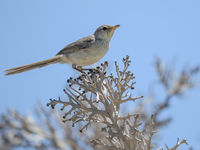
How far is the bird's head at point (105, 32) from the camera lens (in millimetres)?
5102

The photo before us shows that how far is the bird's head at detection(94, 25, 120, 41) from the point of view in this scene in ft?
16.7

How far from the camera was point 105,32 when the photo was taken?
5.18 m

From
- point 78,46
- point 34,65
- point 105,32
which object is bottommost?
point 34,65

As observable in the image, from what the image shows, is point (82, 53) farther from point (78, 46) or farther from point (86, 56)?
point (78, 46)

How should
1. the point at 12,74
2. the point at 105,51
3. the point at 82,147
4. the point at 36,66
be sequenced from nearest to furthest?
1. the point at 12,74
2. the point at 36,66
3. the point at 105,51
4. the point at 82,147

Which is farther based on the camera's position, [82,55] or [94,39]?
[94,39]

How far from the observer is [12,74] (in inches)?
157

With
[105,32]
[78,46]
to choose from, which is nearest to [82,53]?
[78,46]

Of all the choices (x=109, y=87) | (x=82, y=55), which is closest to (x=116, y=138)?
(x=109, y=87)

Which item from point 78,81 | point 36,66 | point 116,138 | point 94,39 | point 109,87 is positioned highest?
point 94,39

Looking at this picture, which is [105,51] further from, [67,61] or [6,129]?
[6,129]

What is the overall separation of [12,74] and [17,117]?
2.26 m

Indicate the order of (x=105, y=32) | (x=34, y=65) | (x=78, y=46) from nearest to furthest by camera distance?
(x=34, y=65)
(x=78, y=46)
(x=105, y=32)

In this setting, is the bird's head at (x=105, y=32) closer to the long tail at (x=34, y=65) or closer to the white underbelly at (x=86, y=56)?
the white underbelly at (x=86, y=56)
